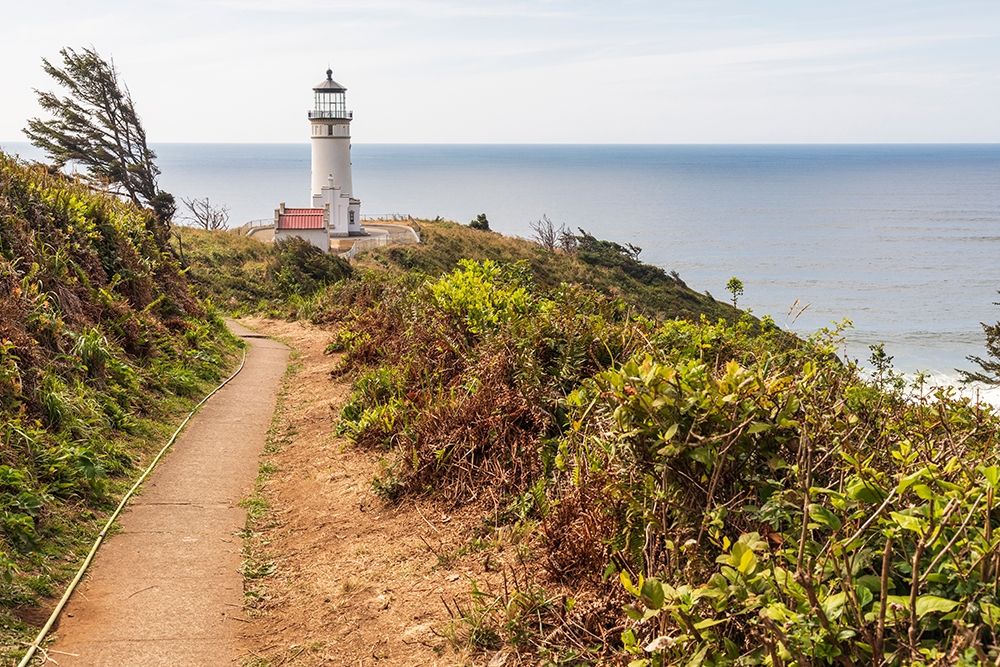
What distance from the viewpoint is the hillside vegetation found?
126 inches

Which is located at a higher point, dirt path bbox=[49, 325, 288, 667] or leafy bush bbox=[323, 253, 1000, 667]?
leafy bush bbox=[323, 253, 1000, 667]

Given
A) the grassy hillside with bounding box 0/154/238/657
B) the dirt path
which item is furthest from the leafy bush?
the grassy hillside with bounding box 0/154/238/657

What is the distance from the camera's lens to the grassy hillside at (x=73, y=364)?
21.2 ft

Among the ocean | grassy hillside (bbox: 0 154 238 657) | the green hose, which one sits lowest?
the ocean

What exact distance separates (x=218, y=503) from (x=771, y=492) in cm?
527

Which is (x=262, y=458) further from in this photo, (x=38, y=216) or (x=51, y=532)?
(x=38, y=216)

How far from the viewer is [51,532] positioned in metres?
6.53

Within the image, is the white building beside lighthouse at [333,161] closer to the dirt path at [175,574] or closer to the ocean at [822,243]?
the ocean at [822,243]

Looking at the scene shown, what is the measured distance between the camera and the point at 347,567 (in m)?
6.53

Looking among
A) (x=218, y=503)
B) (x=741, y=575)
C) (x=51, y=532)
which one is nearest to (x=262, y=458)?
(x=218, y=503)

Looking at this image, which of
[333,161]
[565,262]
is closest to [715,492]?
[565,262]

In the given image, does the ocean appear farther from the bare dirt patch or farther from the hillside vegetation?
the bare dirt patch

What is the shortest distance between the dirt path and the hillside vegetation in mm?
1411

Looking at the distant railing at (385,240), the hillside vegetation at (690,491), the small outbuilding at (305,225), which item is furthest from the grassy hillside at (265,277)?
the hillside vegetation at (690,491)
